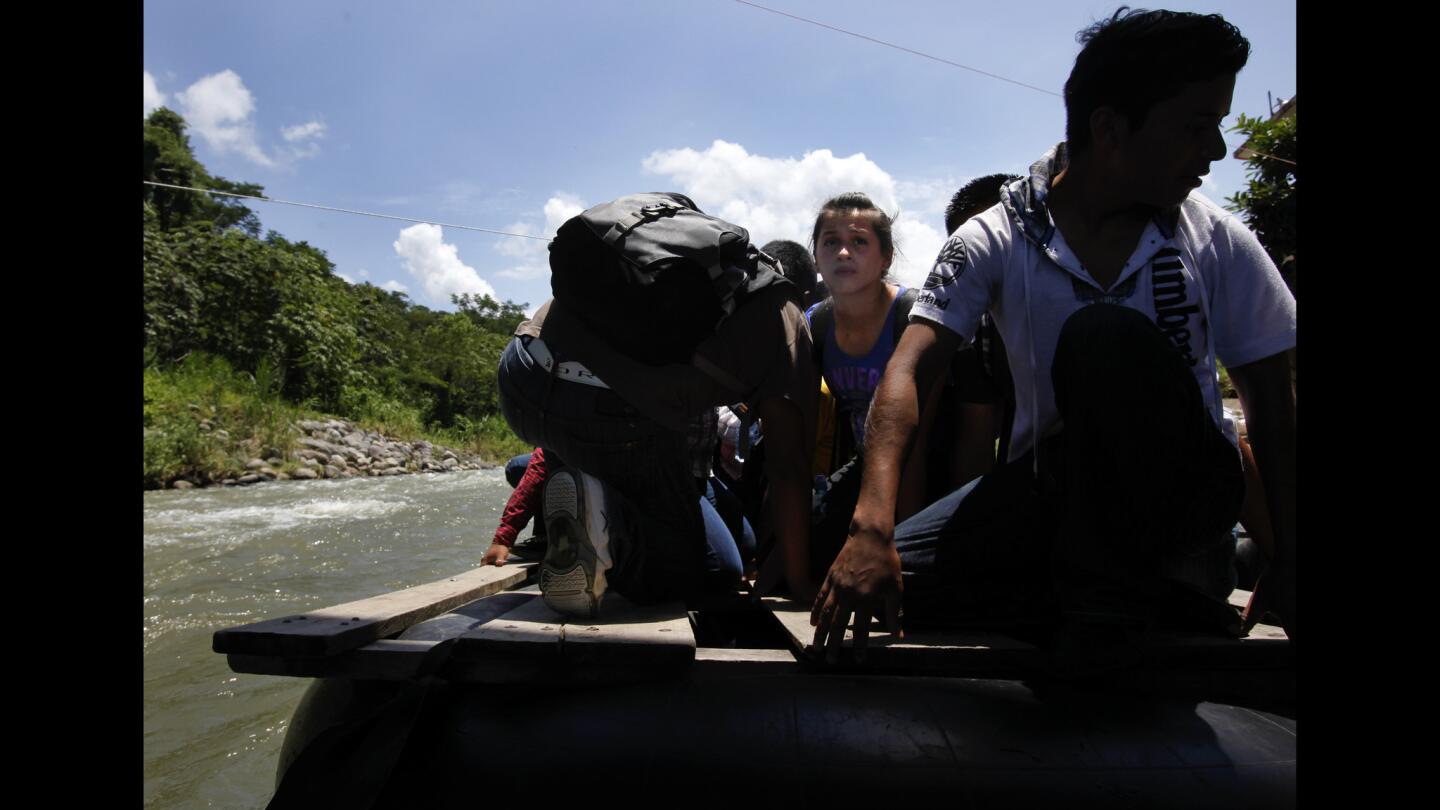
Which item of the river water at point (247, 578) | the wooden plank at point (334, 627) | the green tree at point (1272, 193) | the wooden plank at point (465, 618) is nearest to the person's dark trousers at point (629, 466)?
the wooden plank at point (465, 618)

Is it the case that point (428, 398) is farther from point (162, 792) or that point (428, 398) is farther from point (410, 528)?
point (162, 792)

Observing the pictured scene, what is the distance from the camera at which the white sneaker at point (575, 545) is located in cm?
151

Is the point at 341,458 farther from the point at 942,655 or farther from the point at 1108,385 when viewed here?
the point at 1108,385

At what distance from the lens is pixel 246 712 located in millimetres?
2791

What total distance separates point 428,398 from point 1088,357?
29.1 m

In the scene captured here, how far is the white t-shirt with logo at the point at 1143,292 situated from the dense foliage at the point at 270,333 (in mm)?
13067

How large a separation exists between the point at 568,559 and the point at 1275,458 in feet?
4.19

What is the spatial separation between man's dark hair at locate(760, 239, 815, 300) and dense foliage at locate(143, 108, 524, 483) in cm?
1158

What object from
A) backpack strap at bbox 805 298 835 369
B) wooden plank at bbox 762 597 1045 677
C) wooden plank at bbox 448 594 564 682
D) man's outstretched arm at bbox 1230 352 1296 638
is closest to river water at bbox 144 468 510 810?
wooden plank at bbox 448 594 564 682

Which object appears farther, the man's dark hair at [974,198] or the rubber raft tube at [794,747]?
the man's dark hair at [974,198]

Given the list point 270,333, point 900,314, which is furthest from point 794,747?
point 270,333

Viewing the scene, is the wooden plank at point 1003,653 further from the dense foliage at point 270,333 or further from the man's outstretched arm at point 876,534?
the dense foliage at point 270,333
